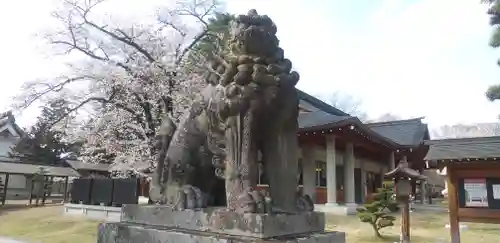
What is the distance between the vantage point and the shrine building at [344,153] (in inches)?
641

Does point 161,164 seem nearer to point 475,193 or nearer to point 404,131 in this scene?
point 475,193

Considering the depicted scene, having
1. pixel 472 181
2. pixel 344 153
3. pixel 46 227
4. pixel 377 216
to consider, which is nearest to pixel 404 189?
pixel 377 216

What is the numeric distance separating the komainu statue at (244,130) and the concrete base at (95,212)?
40.3ft

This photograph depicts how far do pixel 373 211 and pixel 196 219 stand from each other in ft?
31.5

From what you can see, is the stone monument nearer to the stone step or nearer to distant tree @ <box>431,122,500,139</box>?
the stone step

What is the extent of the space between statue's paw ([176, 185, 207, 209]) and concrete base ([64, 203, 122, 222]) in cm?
1239

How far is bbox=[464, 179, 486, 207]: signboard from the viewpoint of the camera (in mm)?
7336

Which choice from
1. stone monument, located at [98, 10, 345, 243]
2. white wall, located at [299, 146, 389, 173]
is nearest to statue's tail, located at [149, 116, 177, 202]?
stone monument, located at [98, 10, 345, 243]

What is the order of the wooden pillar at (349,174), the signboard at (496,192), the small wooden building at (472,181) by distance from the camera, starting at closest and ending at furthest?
1. the signboard at (496,192)
2. the small wooden building at (472,181)
3. the wooden pillar at (349,174)

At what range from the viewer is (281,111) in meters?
2.78

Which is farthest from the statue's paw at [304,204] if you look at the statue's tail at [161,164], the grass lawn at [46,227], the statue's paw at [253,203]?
the grass lawn at [46,227]

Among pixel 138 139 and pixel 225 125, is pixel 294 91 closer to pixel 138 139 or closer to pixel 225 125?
pixel 225 125

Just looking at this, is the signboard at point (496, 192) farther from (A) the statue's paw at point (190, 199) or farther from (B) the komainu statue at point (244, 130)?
(A) the statue's paw at point (190, 199)

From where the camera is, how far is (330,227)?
12.5m
